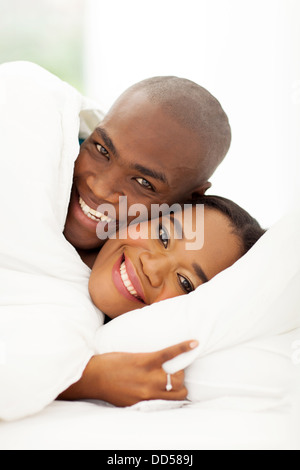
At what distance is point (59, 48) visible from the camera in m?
2.33

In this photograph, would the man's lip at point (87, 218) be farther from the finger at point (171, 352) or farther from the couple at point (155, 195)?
the finger at point (171, 352)

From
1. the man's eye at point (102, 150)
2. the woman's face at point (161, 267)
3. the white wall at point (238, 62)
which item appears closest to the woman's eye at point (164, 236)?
the woman's face at point (161, 267)

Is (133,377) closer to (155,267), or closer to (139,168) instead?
(155,267)

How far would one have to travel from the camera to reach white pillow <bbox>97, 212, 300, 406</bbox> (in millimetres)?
792

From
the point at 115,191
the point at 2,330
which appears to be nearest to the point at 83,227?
the point at 115,191

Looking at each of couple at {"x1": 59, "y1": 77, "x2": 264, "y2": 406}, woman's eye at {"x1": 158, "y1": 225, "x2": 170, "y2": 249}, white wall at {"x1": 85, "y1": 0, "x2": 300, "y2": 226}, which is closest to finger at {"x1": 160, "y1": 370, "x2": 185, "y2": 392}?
couple at {"x1": 59, "y1": 77, "x2": 264, "y2": 406}

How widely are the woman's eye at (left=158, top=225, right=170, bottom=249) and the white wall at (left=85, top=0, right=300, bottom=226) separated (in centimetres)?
116

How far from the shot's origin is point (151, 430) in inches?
27.5

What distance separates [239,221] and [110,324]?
35 cm

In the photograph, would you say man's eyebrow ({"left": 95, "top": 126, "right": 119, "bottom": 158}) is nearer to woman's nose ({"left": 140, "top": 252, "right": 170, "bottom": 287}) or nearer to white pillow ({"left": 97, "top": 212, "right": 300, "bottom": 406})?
woman's nose ({"left": 140, "top": 252, "right": 170, "bottom": 287})

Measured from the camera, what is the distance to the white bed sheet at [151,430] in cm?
67

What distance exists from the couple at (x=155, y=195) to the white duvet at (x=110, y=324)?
0.28ft

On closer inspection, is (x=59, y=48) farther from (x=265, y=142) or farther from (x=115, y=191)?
(x=115, y=191)

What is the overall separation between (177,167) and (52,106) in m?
0.31
